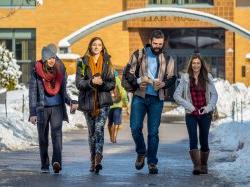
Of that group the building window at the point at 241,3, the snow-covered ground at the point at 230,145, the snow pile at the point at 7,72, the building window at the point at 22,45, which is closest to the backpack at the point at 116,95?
the snow-covered ground at the point at 230,145

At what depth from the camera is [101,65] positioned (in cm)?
1286

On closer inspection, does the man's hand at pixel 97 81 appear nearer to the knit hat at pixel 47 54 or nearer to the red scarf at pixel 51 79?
the red scarf at pixel 51 79

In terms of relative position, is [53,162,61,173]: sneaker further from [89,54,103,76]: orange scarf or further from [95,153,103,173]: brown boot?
[89,54,103,76]: orange scarf

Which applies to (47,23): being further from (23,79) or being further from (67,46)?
(67,46)

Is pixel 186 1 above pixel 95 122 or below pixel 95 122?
above

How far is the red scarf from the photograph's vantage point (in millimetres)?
12719

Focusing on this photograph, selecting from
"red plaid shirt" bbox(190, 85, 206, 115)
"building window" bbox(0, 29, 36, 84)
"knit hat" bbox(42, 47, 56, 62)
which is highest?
"building window" bbox(0, 29, 36, 84)

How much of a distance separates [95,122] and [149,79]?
970mm

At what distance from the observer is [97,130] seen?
1279 centimetres

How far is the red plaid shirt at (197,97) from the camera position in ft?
42.0

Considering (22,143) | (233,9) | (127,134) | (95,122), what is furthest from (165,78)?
(233,9)

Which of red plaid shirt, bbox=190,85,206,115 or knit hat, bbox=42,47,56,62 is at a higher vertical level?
knit hat, bbox=42,47,56,62

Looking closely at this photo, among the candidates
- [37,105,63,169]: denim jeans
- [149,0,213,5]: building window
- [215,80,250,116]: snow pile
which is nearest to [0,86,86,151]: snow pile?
[37,105,63,169]: denim jeans

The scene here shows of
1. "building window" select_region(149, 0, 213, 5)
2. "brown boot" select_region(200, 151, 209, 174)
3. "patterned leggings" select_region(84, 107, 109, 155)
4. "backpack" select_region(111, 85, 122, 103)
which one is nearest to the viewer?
"brown boot" select_region(200, 151, 209, 174)
